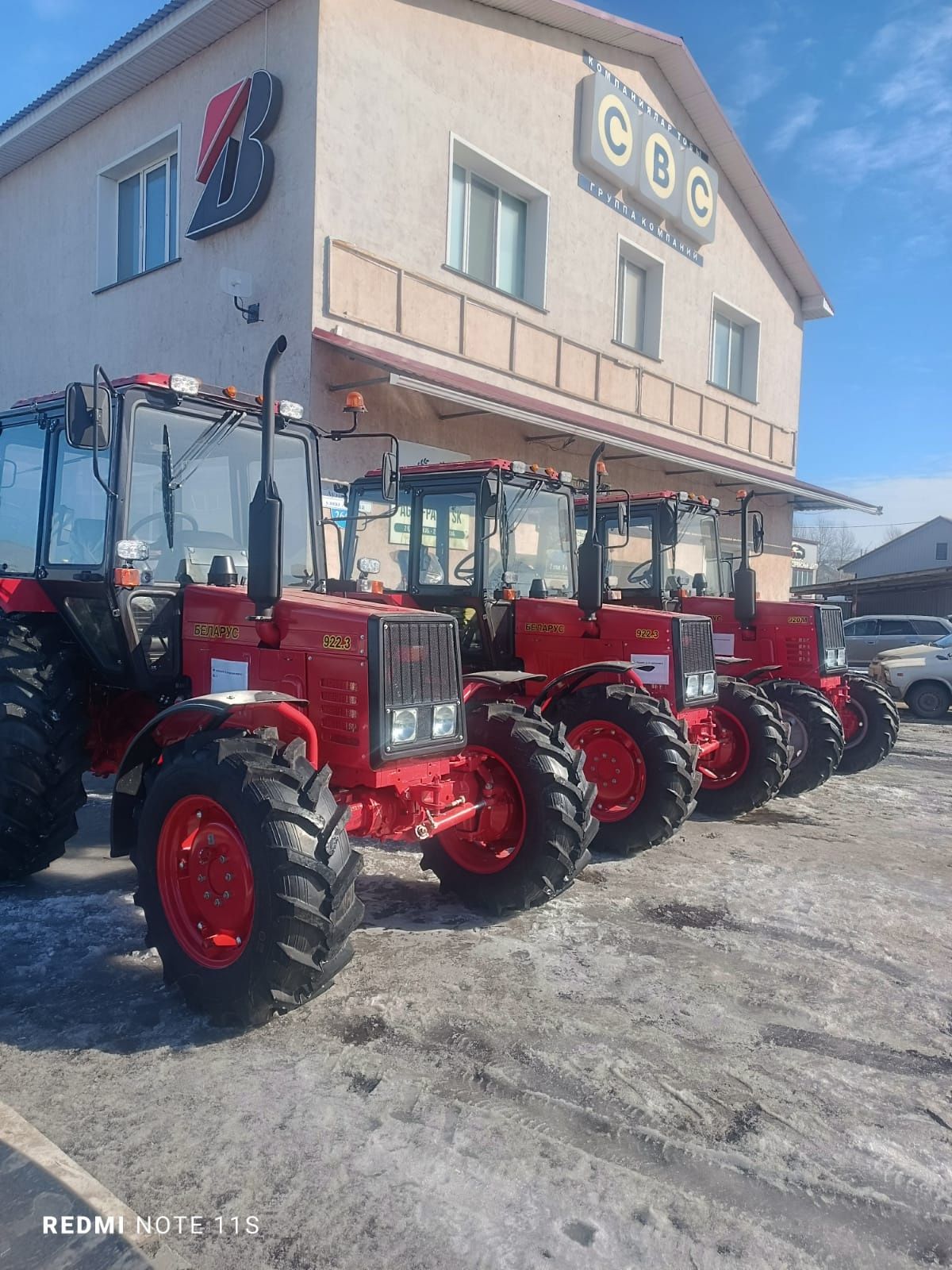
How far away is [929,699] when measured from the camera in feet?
50.2

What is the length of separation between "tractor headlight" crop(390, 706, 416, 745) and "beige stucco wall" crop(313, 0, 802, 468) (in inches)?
282

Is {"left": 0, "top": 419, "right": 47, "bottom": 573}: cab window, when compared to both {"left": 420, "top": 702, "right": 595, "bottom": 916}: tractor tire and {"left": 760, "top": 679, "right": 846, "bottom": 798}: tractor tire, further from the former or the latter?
{"left": 760, "top": 679, "right": 846, "bottom": 798}: tractor tire

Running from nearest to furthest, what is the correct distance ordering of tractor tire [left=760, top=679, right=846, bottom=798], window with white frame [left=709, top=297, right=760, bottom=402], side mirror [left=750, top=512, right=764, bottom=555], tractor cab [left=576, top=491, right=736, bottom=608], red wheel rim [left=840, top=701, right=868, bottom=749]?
tractor tire [left=760, top=679, right=846, bottom=798] < tractor cab [left=576, top=491, right=736, bottom=608] < side mirror [left=750, top=512, right=764, bottom=555] < red wheel rim [left=840, top=701, right=868, bottom=749] < window with white frame [left=709, top=297, right=760, bottom=402]

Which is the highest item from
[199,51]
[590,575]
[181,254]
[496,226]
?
[199,51]

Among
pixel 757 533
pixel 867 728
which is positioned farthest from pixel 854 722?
pixel 757 533

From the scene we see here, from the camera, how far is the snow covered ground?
2611 millimetres

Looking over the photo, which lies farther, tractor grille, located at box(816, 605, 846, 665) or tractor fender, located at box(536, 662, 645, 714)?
tractor grille, located at box(816, 605, 846, 665)

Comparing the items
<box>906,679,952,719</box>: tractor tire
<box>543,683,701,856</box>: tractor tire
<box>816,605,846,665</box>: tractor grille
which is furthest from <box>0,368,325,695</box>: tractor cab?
<box>906,679,952,719</box>: tractor tire

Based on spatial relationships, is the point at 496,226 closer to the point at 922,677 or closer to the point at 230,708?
the point at 922,677

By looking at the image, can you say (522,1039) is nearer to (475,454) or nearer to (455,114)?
(475,454)

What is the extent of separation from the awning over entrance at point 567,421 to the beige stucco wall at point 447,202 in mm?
583

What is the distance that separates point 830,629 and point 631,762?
13.8 feet

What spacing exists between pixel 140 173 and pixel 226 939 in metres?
13.1

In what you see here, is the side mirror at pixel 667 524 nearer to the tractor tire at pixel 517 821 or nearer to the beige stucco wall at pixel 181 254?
the tractor tire at pixel 517 821
